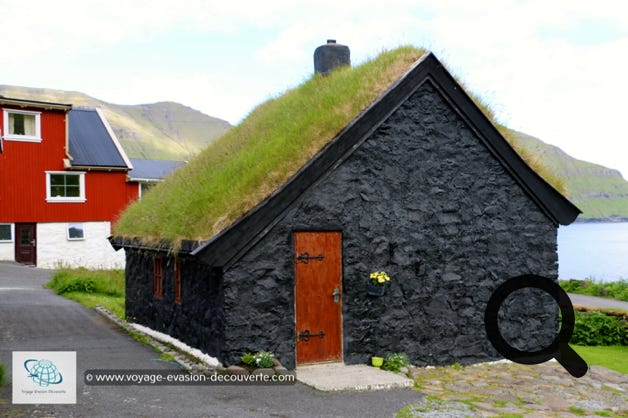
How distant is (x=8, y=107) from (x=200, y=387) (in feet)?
83.1

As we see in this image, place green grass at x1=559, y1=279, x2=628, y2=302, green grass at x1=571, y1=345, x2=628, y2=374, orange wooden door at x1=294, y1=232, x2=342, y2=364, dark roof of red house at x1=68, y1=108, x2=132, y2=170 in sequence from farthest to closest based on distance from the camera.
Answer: dark roof of red house at x1=68, y1=108, x2=132, y2=170, green grass at x1=559, y1=279, x2=628, y2=302, green grass at x1=571, y1=345, x2=628, y2=374, orange wooden door at x1=294, y1=232, x2=342, y2=364

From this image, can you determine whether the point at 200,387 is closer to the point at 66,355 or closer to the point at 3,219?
the point at 66,355

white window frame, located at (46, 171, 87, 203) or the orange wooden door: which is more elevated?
white window frame, located at (46, 171, 87, 203)

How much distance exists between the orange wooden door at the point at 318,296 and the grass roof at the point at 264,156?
1206 millimetres

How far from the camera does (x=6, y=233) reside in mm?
30562

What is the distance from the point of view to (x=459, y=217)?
1159cm

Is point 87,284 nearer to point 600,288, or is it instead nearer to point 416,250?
point 416,250

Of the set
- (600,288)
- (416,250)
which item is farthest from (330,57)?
(600,288)

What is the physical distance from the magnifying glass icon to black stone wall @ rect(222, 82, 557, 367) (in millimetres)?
146

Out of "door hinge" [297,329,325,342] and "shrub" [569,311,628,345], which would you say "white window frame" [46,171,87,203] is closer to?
"door hinge" [297,329,325,342]

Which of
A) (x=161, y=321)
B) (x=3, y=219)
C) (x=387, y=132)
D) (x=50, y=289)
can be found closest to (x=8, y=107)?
(x=3, y=219)

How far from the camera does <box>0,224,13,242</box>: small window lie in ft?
100.0

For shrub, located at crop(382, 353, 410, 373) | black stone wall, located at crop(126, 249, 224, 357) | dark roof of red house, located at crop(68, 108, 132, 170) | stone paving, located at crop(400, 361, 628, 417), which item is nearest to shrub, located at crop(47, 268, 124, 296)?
black stone wall, located at crop(126, 249, 224, 357)

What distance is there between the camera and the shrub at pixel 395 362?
10.5 m
